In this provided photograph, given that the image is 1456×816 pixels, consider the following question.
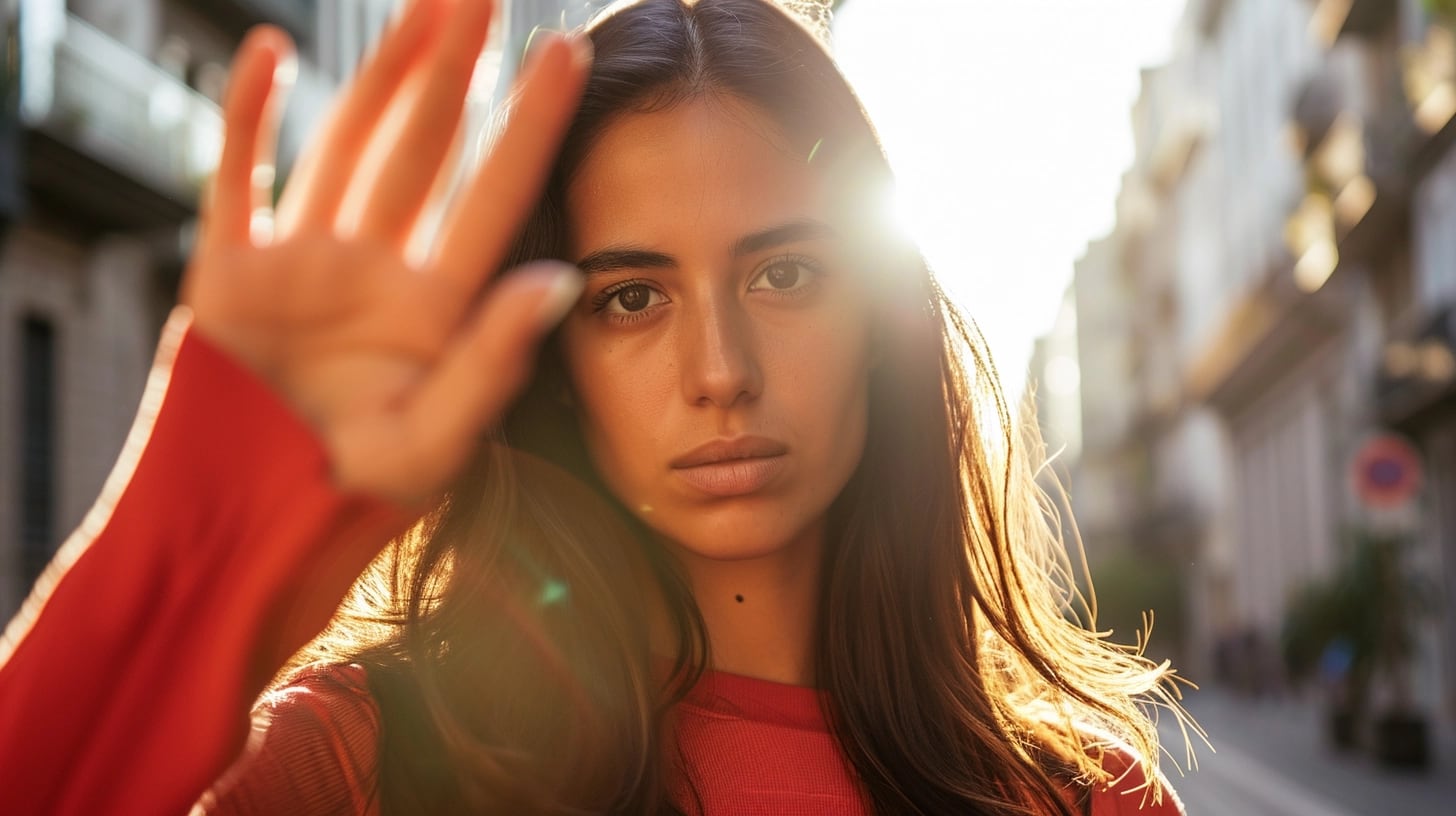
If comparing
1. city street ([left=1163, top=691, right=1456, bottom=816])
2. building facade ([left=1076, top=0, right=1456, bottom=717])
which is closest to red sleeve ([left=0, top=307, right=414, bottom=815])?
city street ([left=1163, top=691, right=1456, bottom=816])

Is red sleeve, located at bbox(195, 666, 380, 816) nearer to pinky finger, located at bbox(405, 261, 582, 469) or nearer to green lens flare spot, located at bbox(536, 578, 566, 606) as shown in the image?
green lens flare spot, located at bbox(536, 578, 566, 606)

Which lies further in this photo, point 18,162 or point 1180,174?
point 1180,174

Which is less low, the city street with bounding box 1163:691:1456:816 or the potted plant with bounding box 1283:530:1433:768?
the potted plant with bounding box 1283:530:1433:768

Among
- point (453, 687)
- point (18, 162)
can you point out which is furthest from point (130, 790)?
point (18, 162)

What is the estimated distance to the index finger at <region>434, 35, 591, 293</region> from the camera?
39.8 inches

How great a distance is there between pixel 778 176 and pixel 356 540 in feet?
3.71

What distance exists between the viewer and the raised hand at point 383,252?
3.33 feet

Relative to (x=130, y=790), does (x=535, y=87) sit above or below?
above

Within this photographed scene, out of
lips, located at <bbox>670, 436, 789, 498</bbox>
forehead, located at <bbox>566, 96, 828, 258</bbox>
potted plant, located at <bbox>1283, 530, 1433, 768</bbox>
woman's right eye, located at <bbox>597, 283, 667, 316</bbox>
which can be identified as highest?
forehead, located at <bbox>566, 96, 828, 258</bbox>

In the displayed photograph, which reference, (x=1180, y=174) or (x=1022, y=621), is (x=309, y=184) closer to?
(x=1022, y=621)

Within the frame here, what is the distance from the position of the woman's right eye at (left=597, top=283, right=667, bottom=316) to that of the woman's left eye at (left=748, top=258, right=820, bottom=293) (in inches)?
4.8

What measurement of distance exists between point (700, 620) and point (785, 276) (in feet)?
1.55

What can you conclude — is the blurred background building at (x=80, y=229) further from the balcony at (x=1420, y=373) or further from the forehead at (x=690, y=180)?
the balcony at (x=1420, y=373)

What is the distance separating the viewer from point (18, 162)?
41.4ft
